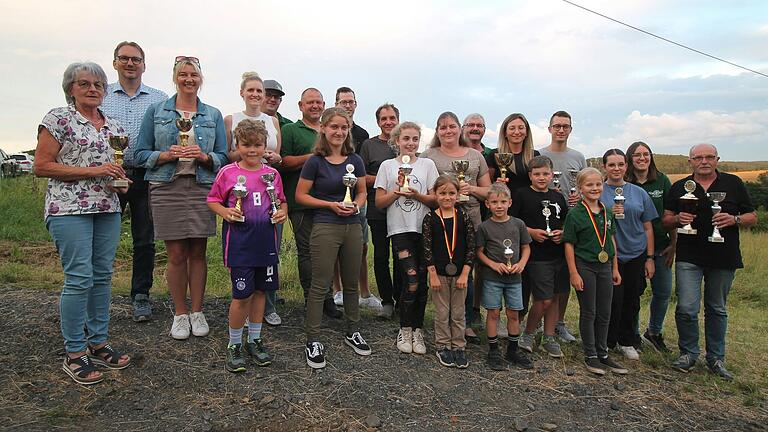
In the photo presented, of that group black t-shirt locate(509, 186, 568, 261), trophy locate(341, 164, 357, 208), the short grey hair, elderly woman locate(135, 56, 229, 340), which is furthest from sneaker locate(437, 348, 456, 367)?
the short grey hair

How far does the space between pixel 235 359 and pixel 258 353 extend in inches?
8.3

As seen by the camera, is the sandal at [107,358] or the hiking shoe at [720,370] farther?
the hiking shoe at [720,370]

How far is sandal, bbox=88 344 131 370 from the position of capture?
4137 mm

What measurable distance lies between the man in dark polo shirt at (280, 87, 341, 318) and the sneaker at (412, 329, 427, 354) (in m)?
1.19

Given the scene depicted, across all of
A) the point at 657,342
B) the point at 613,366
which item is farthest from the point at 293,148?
the point at 657,342

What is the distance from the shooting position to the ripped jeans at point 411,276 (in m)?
4.81

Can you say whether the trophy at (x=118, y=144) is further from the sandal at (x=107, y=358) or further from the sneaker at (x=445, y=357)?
the sneaker at (x=445, y=357)

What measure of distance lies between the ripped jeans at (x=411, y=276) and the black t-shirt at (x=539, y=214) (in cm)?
114

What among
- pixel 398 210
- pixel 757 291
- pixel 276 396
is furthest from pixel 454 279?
pixel 757 291

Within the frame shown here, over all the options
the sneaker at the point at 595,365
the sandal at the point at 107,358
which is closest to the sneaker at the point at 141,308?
the sandal at the point at 107,358

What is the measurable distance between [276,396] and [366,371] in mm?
878

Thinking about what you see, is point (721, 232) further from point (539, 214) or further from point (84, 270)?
point (84, 270)

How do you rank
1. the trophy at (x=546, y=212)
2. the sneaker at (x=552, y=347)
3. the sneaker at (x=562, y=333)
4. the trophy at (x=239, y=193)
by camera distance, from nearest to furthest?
1. the trophy at (x=239, y=193)
2. the trophy at (x=546, y=212)
3. the sneaker at (x=552, y=347)
4. the sneaker at (x=562, y=333)

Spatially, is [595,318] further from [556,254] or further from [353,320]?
[353,320]
